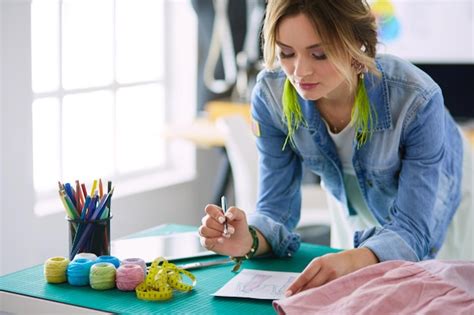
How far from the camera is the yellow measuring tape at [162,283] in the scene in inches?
68.2

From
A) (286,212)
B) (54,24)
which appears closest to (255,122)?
(286,212)

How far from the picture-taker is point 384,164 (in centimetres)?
211

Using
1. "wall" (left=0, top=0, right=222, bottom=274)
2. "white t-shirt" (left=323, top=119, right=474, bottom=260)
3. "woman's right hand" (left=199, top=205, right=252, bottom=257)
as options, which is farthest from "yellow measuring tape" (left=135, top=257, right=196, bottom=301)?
"wall" (left=0, top=0, right=222, bottom=274)

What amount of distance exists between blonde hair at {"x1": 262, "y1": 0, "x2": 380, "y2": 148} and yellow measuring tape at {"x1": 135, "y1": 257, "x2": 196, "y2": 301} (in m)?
0.50

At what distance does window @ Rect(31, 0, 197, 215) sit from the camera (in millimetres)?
3838

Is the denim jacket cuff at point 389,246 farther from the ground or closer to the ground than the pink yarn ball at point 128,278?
farther from the ground

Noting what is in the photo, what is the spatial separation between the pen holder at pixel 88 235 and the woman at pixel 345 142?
20 cm

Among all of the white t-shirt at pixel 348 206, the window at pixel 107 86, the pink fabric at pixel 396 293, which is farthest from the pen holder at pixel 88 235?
the window at pixel 107 86

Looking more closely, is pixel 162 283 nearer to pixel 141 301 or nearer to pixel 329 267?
pixel 141 301

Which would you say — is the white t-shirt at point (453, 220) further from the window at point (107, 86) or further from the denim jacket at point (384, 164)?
the window at point (107, 86)

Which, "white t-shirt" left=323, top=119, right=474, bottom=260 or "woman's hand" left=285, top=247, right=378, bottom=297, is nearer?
"woman's hand" left=285, top=247, right=378, bottom=297

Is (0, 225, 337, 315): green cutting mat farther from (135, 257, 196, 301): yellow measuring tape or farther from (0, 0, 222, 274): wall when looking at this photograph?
(0, 0, 222, 274): wall

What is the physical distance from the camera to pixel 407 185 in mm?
2004

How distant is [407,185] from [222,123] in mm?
1740
